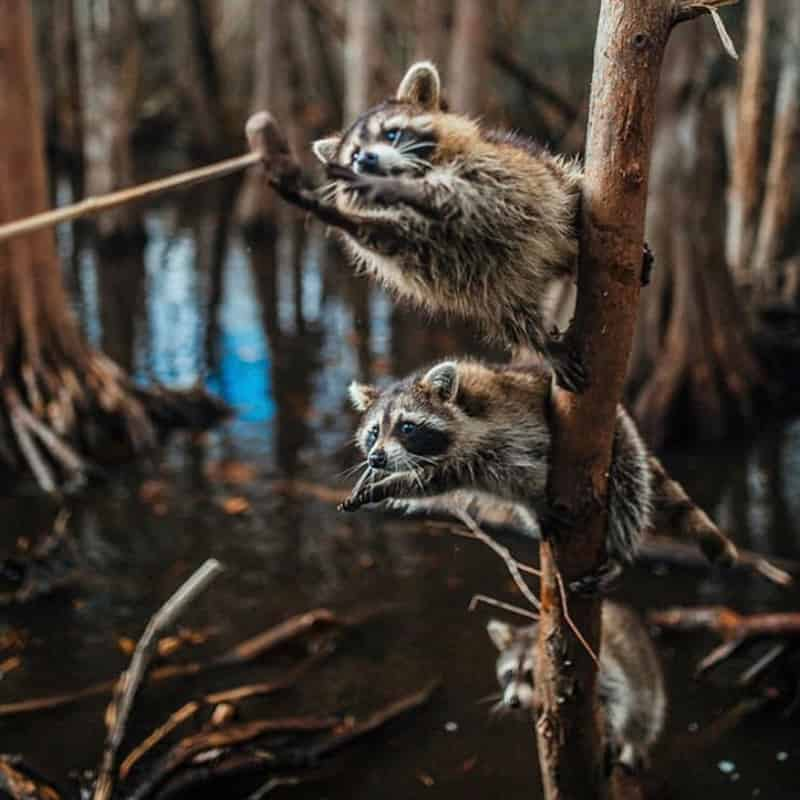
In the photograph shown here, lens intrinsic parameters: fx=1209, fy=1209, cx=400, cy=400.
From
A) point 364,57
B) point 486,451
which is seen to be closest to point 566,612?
point 486,451

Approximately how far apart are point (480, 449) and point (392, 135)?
795 mm

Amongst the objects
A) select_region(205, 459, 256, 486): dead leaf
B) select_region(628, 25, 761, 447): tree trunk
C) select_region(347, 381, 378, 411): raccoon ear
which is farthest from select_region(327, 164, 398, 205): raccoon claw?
select_region(628, 25, 761, 447): tree trunk

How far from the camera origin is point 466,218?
2289 millimetres

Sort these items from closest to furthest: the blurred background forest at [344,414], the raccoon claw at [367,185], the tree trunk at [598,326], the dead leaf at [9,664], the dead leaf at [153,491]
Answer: the raccoon claw at [367,185], the tree trunk at [598,326], the blurred background forest at [344,414], the dead leaf at [9,664], the dead leaf at [153,491]

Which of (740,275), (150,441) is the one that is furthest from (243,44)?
(150,441)

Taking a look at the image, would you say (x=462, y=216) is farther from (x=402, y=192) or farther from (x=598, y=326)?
(x=598, y=326)

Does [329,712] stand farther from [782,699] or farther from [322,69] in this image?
[322,69]

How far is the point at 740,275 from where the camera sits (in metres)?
8.90

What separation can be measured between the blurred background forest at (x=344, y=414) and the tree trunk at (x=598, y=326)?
713mm

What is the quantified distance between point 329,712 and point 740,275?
5706 millimetres

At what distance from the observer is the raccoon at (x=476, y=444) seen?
271 centimetres

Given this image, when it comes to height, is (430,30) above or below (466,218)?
above

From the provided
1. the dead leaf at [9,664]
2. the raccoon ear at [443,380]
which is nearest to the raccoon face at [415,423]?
the raccoon ear at [443,380]

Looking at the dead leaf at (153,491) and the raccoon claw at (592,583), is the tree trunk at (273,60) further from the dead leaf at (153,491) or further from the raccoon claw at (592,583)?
the raccoon claw at (592,583)
